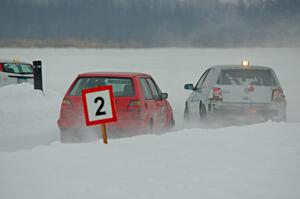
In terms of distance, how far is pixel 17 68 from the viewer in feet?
81.9

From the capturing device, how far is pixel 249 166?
7852 mm

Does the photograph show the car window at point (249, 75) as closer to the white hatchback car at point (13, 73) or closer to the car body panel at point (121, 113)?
the car body panel at point (121, 113)

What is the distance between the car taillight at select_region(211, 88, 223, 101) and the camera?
1378cm

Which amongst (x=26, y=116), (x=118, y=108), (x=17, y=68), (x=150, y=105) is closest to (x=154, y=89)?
(x=150, y=105)

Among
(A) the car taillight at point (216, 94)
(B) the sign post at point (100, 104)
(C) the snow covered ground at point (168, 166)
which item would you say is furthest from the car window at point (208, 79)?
(B) the sign post at point (100, 104)

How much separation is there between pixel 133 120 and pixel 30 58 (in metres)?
57.1

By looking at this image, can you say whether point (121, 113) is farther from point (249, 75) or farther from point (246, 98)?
point (249, 75)

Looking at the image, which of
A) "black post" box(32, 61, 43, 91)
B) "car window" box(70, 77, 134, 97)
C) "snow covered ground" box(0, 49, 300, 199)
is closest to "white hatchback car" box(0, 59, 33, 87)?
"black post" box(32, 61, 43, 91)

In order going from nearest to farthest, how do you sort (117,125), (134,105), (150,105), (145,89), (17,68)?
(117,125)
(134,105)
(150,105)
(145,89)
(17,68)

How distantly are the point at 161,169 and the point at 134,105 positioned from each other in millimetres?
4005

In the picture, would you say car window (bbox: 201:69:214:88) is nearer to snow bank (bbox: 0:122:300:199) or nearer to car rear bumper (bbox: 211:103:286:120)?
car rear bumper (bbox: 211:103:286:120)

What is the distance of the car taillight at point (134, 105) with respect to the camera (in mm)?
11539

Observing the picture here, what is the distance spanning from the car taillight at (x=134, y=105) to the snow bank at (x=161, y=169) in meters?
1.86

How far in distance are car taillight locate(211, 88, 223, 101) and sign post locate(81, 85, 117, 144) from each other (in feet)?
14.7
